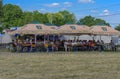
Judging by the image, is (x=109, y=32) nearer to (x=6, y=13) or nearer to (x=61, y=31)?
(x=61, y=31)

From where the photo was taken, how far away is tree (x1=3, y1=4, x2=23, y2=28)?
87.1 metres

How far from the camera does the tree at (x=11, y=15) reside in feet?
286

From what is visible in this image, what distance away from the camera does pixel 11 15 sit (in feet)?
294

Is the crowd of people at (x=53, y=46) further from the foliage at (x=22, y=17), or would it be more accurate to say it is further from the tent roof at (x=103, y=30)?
the foliage at (x=22, y=17)

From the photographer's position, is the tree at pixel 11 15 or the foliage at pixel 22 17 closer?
the foliage at pixel 22 17

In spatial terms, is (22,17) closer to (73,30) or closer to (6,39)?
(6,39)

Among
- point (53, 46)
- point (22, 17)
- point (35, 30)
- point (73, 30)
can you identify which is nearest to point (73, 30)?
point (73, 30)

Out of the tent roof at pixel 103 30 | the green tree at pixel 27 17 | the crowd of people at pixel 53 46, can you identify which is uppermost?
the green tree at pixel 27 17

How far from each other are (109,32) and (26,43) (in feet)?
34.0

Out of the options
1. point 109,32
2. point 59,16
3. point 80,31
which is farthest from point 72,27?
point 59,16

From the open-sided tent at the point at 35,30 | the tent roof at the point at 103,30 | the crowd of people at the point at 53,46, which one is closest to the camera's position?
the crowd of people at the point at 53,46

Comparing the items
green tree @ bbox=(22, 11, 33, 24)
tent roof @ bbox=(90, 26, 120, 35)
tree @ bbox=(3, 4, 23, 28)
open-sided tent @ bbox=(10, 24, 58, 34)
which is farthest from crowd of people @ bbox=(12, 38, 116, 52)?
tree @ bbox=(3, 4, 23, 28)

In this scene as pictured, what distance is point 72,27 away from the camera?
40906 millimetres

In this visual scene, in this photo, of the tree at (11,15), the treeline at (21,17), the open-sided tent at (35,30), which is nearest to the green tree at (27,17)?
the treeline at (21,17)
